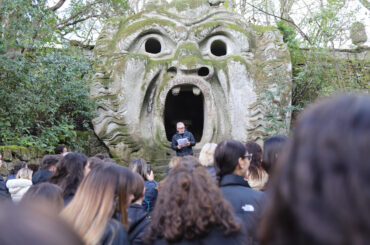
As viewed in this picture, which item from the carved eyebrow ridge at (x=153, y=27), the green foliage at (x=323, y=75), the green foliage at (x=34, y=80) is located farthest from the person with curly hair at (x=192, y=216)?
the carved eyebrow ridge at (x=153, y=27)

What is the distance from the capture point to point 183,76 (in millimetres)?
7438

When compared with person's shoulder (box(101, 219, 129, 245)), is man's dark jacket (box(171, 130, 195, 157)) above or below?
below

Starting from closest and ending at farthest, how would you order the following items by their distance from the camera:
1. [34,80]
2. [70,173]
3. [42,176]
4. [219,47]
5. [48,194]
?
[48,194] < [70,173] < [42,176] < [34,80] < [219,47]

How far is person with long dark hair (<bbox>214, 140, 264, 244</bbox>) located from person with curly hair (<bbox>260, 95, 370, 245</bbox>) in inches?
48.7

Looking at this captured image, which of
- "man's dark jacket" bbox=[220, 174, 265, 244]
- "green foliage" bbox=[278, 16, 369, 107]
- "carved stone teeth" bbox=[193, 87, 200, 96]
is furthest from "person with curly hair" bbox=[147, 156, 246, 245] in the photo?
"green foliage" bbox=[278, 16, 369, 107]

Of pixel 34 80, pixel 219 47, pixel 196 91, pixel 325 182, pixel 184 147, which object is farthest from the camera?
pixel 219 47

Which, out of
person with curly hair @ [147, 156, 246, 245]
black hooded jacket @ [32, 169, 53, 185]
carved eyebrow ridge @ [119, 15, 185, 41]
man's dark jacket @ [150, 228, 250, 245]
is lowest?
black hooded jacket @ [32, 169, 53, 185]

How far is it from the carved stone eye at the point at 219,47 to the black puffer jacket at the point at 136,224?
6.54 m

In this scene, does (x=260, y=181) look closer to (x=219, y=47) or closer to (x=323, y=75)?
(x=323, y=75)

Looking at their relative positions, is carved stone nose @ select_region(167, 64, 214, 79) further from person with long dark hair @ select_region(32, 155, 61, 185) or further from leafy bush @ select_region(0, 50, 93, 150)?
person with long dark hair @ select_region(32, 155, 61, 185)

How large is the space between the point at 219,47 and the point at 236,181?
6.87 m

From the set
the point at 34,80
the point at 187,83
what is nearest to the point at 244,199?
the point at 34,80

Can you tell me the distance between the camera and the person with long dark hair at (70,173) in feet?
→ 7.36

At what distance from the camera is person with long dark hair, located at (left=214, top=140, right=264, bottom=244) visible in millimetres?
1896
